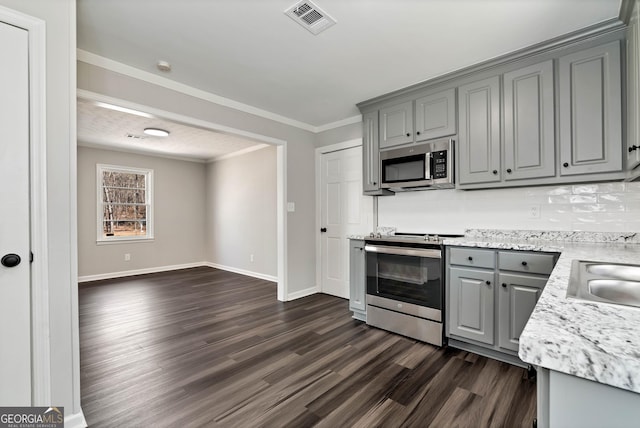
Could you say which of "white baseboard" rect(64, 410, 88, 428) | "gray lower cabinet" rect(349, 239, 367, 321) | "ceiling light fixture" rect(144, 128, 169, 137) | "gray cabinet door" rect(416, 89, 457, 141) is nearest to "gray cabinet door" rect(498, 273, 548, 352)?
"gray lower cabinet" rect(349, 239, 367, 321)

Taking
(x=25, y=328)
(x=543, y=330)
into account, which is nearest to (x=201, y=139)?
(x=25, y=328)

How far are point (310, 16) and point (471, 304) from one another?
8.15ft

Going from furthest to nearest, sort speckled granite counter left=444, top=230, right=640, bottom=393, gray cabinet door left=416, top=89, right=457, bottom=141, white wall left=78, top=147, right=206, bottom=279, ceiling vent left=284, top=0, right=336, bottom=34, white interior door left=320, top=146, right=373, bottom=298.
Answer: white wall left=78, top=147, right=206, bottom=279, white interior door left=320, top=146, right=373, bottom=298, gray cabinet door left=416, top=89, right=457, bottom=141, ceiling vent left=284, top=0, right=336, bottom=34, speckled granite counter left=444, top=230, right=640, bottom=393

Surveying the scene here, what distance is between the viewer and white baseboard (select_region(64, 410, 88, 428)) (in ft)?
5.16

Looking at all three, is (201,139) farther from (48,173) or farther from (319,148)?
(48,173)

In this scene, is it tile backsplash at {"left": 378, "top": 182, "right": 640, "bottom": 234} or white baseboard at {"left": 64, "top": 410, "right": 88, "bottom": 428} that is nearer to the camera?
white baseboard at {"left": 64, "top": 410, "right": 88, "bottom": 428}

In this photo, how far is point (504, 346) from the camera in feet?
7.29

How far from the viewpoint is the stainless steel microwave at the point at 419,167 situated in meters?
2.80

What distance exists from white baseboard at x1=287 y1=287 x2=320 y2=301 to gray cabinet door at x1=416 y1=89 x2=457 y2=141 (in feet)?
8.28

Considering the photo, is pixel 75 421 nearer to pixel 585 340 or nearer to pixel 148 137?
pixel 585 340

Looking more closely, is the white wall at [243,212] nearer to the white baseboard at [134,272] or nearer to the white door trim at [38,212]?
the white baseboard at [134,272]

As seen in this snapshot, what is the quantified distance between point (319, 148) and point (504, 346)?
322 cm

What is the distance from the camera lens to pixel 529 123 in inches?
93.9

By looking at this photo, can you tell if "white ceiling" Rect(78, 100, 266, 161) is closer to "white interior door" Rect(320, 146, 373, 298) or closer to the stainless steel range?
"white interior door" Rect(320, 146, 373, 298)
